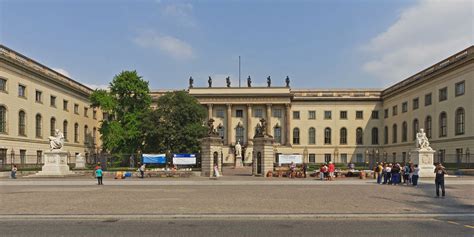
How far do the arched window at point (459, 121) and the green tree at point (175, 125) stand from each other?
116 feet

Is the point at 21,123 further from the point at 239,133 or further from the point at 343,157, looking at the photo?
the point at 343,157

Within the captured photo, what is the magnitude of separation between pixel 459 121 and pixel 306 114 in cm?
3760

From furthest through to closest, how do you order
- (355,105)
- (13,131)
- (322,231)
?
1. (355,105)
2. (13,131)
3. (322,231)

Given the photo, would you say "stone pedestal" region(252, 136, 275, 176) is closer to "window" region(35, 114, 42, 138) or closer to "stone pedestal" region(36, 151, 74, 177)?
"stone pedestal" region(36, 151, 74, 177)

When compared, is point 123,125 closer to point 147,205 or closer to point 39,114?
point 39,114

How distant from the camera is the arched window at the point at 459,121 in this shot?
54438 mm

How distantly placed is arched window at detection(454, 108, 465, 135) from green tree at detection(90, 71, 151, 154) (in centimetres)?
4438

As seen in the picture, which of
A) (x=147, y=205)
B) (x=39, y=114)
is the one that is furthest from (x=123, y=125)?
(x=147, y=205)

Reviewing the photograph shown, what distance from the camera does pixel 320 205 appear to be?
1584 cm

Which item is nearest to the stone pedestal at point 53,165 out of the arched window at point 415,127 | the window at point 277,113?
the arched window at point 415,127

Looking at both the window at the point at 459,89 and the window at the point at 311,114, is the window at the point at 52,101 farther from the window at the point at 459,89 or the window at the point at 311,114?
the window at the point at 459,89

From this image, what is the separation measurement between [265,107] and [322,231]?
7811 centimetres

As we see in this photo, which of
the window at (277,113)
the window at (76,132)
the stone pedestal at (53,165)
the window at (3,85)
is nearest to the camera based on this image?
the stone pedestal at (53,165)

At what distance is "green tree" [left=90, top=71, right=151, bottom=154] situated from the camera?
201 ft
